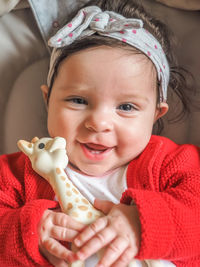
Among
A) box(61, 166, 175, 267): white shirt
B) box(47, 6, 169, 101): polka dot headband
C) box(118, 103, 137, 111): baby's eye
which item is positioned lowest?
box(61, 166, 175, 267): white shirt

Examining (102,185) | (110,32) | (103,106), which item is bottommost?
(102,185)

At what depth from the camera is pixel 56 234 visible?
0.80 metres

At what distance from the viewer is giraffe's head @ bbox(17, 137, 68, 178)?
2.87 feet

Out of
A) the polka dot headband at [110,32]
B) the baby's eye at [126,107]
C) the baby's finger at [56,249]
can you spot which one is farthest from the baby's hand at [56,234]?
the polka dot headband at [110,32]

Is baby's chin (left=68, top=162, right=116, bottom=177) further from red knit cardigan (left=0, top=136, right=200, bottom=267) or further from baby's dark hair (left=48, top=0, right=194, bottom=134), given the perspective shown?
baby's dark hair (left=48, top=0, right=194, bottom=134)

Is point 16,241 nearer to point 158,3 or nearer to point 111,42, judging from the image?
point 111,42

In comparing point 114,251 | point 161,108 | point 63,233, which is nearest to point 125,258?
point 114,251

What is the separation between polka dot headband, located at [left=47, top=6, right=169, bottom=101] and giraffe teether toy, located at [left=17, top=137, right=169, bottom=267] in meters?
0.27

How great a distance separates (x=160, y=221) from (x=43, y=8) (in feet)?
2.54

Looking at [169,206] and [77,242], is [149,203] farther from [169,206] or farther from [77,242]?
[77,242]

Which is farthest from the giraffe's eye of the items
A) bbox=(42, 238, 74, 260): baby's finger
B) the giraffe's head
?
bbox=(42, 238, 74, 260): baby's finger

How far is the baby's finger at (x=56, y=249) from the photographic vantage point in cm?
77

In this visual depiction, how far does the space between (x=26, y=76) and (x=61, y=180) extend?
53cm

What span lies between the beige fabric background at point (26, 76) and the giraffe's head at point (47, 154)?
1.22ft
